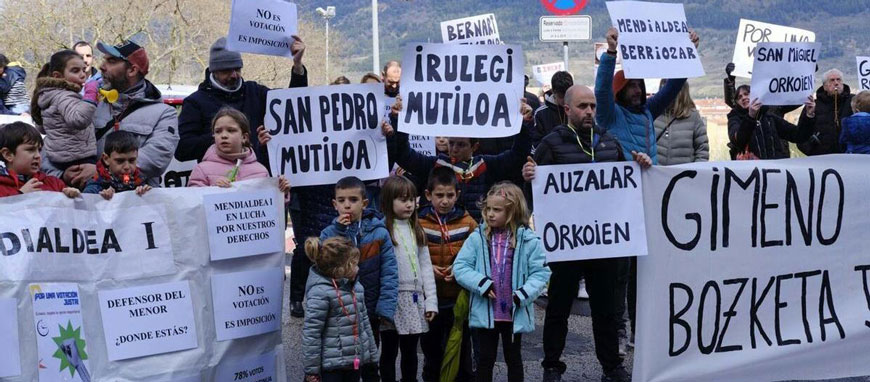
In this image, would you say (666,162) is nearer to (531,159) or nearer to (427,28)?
(531,159)

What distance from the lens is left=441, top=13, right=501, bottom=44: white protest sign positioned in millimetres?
12062

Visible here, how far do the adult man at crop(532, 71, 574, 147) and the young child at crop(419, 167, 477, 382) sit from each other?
2719mm

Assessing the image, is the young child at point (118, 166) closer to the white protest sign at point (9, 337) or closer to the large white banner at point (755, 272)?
the white protest sign at point (9, 337)

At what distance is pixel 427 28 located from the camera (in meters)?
197

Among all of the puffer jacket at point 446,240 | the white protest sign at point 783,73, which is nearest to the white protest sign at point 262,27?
the puffer jacket at point 446,240

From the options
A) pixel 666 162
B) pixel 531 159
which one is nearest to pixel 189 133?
pixel 531 159

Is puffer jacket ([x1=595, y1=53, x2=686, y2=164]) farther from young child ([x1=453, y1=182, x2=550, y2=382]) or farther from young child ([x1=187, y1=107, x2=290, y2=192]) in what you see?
young child ([x1=187, y1=107, x2=290, y2=192])

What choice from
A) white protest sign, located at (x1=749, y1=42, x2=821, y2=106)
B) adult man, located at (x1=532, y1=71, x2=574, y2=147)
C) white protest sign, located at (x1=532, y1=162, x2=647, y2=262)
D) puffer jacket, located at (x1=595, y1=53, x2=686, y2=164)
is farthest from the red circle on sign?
white protest sign, located at (x1=532, y1=162, x2=647, y2=262)

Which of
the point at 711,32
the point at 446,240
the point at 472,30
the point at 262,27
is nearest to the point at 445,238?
the point at 446,240

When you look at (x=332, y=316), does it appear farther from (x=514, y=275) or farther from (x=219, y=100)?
(x=219, y=100)

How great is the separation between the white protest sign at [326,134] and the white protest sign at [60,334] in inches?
69.6

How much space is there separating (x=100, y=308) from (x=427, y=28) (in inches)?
7599

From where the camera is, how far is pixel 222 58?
733cm

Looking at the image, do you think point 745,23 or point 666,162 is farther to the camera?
point 745,23
